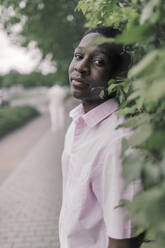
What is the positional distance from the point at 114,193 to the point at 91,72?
2.07 ft

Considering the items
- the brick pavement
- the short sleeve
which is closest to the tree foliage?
the short sleeve

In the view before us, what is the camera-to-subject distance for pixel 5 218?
5.09 metres

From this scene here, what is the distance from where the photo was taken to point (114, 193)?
1.25 metres

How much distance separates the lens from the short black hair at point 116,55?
153 centimetres

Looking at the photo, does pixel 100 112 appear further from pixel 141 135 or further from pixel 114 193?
pixel 141 135

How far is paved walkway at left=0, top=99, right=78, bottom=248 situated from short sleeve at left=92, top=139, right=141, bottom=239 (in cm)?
321

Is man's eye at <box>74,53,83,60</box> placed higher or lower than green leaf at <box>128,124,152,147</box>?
higher

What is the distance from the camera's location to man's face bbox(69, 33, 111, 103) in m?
1.52

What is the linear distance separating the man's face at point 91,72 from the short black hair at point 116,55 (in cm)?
3

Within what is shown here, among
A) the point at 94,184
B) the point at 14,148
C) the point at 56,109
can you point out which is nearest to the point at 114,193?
the point at 94,184

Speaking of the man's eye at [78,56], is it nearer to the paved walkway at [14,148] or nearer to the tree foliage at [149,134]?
the tree foliage at [149,134]

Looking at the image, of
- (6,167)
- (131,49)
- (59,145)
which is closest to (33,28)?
→ (59,145)

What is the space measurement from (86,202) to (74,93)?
0.57 metres

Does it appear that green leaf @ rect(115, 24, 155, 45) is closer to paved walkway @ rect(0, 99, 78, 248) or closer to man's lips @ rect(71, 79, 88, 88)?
man's lips @ rect(71, 79, 88, 88)
